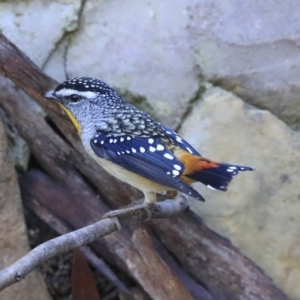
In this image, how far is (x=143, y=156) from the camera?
2.72 metres

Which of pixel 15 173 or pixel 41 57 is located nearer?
pixel 15 173

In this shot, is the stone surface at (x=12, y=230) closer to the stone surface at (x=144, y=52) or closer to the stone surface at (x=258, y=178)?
the stone surface at (x=144, y=52)

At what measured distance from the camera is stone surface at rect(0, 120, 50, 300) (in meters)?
3.27

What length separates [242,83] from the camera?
3430mm

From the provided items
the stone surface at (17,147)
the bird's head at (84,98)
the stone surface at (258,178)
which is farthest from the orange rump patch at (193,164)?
the stone surface at (17,147)

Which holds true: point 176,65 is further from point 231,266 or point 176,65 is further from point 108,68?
point 231,266

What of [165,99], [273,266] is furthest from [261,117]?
[273,266]

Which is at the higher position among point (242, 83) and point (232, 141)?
point (242, 83)

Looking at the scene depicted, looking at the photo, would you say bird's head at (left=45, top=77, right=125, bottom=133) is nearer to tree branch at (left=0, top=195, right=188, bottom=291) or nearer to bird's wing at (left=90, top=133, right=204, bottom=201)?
bird's wing at (left=90, top=133, right=204, bottom=201)

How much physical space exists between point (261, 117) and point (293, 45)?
1.17 ft

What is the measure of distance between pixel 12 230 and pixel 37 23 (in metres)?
1.00

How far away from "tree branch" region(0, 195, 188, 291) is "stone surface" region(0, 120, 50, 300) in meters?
0.68

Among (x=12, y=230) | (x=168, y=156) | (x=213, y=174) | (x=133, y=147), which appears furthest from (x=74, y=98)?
(x=12, y=230)

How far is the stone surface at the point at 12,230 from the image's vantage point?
327 centimetres
